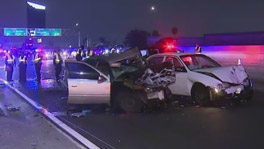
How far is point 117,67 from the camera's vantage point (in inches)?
455

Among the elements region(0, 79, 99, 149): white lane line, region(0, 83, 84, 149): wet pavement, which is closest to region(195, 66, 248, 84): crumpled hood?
region(0, 79, 99, 149): white lane line

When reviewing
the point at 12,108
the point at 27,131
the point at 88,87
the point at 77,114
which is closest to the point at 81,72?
the point at 88,87

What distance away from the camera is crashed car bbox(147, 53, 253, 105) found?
1064 cm

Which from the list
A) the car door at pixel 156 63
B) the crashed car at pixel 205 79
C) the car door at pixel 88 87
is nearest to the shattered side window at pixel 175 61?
the crashed car at pixel 205 79

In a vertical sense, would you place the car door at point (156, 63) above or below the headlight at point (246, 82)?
above

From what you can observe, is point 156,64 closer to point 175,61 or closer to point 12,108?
point 175,61

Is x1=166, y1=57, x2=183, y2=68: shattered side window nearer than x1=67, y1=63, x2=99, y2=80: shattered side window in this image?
No

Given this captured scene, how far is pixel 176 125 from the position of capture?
855 cm

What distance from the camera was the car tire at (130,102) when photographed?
1023cm

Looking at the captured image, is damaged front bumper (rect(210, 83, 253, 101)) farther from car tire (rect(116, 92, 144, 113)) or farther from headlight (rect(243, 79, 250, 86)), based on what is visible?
car tire (rect(116, 92, 144, 113))

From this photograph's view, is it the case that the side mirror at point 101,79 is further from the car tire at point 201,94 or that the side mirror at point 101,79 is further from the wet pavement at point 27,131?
the car tire at point 201,94

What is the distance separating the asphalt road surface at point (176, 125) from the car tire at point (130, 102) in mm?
263

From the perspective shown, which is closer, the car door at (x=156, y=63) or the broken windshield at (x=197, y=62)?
the broken windshield at (x=197, y=62)

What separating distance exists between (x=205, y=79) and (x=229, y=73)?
0.70 metres
